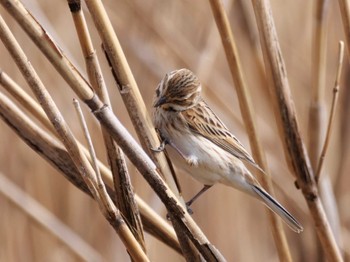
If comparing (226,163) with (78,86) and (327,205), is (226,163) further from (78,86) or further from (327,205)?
(78,86)

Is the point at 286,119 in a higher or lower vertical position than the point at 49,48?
lower

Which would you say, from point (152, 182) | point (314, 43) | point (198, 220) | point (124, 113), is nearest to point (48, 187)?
point (124, 113)

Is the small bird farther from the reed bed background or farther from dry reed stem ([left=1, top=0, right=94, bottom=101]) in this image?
dry reed stem ([left=1, top=0, right=94, bottom=101])

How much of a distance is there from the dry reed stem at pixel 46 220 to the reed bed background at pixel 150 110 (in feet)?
0.03

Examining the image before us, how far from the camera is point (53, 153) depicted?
152 centimetres

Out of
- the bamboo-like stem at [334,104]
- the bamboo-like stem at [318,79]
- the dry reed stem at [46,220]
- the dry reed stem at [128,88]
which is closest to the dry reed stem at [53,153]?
the dry reed stem at [128,88]

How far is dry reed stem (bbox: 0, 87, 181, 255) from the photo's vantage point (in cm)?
148

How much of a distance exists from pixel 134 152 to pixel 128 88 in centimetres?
17

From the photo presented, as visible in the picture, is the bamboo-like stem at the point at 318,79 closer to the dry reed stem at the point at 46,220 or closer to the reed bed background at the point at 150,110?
the reed bed background at the point at 150,110

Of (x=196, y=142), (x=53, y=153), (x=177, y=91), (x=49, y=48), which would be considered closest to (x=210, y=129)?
(x=196, y=142)

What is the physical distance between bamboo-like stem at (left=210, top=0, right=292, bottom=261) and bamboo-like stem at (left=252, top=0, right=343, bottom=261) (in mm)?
72

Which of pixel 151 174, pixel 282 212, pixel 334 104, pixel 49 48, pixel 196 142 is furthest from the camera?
pixel 196 142

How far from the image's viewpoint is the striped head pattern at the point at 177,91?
1.88m

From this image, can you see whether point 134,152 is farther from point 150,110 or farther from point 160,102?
point 150,110
